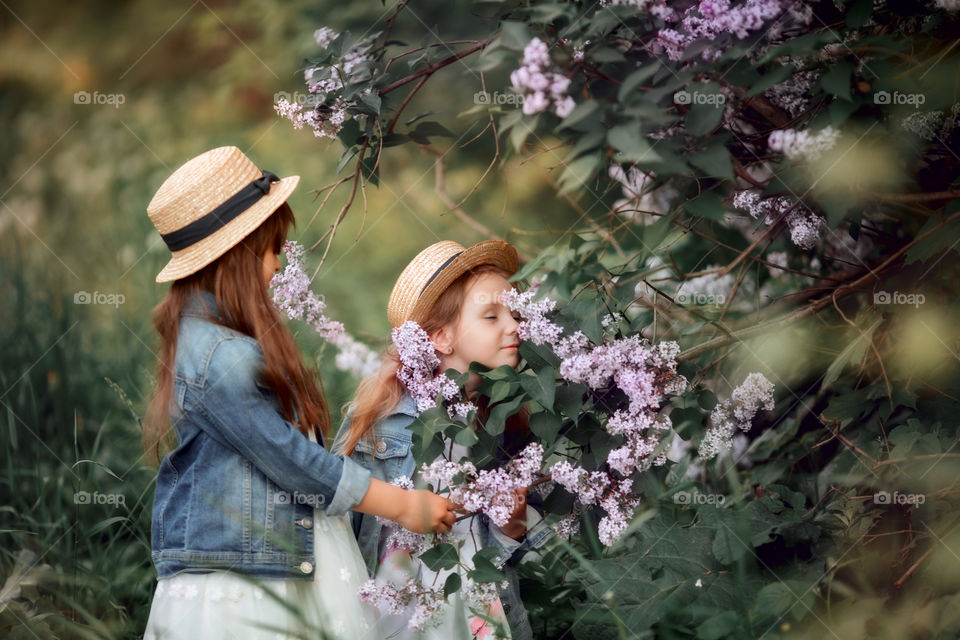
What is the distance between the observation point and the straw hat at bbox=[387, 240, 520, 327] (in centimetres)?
190

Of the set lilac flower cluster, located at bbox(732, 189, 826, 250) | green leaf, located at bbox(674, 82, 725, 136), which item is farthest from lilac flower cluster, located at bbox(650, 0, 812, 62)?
lilac flower cluster, located at bbox(732, 189, 826, 250)

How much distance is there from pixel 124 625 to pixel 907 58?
2.28 m

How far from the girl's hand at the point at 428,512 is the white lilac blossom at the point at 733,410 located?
52 centimetres

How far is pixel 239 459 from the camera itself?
5.55 feet

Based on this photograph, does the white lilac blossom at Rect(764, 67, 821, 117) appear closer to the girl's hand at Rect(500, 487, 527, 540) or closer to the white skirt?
the girl's hand at Rect(500, 487, 527, 540)

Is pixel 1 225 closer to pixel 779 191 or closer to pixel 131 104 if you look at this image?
pixel 131 104

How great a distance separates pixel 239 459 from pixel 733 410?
1000 mm

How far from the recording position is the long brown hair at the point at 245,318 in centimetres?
173

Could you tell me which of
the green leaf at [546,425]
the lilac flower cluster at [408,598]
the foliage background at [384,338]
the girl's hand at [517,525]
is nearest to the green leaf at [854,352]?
the foliage background at [384,338]

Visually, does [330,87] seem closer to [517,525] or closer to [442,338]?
[442,338]

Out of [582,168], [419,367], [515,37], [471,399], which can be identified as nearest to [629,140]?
[582,168]

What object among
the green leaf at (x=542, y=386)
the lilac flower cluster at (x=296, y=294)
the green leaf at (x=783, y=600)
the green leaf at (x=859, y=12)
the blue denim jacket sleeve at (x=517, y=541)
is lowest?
the green leaf at (x=783, y=600)

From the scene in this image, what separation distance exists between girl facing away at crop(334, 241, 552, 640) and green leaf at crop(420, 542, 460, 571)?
152 millimetres

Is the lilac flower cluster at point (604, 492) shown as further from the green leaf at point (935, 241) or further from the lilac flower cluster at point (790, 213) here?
the green leaf at point (935, 241)
